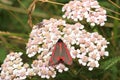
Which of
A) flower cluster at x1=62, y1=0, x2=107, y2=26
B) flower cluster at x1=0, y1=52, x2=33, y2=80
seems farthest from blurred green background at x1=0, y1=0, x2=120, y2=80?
flower cluster at x1=62, y1=0, x2=107, y2=26

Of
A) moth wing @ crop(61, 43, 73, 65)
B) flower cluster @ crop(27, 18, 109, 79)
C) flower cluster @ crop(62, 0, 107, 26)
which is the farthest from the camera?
flower cluster @ crop(62, 0, 107, 26)

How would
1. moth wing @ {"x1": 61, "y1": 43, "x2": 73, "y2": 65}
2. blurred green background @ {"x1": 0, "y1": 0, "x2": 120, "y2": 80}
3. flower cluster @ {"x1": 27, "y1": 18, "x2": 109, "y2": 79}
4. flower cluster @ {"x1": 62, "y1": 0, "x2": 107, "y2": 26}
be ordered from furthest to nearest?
1. flower cluster @ {"x1": 62, "y1": 0, "x2": 107, "y2": 26}
2. blurred green background @ {"x1": 0, "y1": 0, "x2": 120, "y2": 80}
3. flower cluster @ {"x1": 27, "y1": 18, "x2": 109, "y2": 79}
4. moth wing @ {"x1": 61, "y1": 43, "x2": 73, "y2": 65}

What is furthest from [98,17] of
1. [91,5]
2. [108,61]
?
[108,61]

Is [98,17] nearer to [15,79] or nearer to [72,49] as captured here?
[72,49]

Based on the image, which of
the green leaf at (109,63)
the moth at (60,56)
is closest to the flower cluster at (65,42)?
the green leaf at (109,63)

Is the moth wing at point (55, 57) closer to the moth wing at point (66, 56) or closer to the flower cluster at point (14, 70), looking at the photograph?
the moth wing at point (66, 56)

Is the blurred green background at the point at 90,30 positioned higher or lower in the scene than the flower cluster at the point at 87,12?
lower

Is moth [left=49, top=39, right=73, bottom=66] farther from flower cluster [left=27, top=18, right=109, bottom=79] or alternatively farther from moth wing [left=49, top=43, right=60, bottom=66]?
flower cluster [left=27, top=18, right=109, bottom=79]
